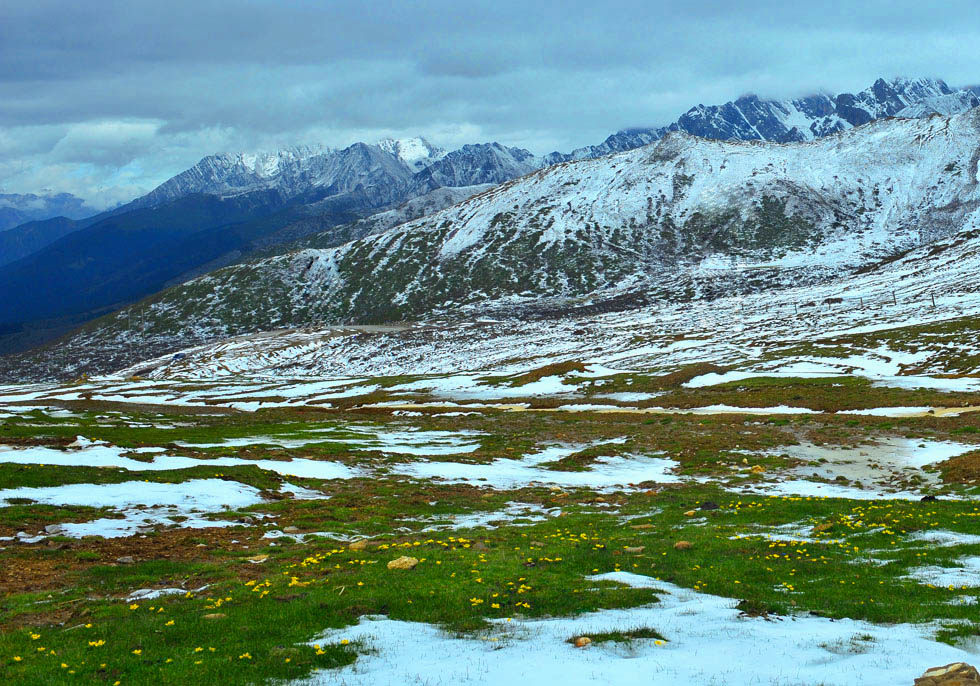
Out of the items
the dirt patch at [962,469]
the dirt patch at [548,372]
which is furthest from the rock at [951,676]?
the dirt patch at [548,372]

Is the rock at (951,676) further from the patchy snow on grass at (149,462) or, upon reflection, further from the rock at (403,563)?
the patchy snow on grass at (149,462)

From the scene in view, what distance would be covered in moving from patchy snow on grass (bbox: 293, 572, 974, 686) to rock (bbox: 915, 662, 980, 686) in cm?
38

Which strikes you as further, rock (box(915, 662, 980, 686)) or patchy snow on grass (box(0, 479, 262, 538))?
patchy snow on grass (box(0, 479, 262, 538))

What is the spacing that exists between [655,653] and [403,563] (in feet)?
28.8

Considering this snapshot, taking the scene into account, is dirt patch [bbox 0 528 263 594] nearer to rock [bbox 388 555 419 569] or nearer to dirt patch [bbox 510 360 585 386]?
rock [bbox 388 555 419 569]

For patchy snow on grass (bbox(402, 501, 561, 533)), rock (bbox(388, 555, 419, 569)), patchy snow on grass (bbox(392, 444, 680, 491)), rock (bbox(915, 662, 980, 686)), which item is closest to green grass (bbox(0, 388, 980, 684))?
rock (bbox(388, 555, 419, 569))

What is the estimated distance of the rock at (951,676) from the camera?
10297 mm

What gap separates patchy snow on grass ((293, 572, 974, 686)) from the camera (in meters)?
11.5

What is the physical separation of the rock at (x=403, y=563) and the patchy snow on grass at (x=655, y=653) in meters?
4.35

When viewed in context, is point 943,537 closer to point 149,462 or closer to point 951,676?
point 951,676

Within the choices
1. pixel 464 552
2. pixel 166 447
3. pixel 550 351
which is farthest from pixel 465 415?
pixel 550 351

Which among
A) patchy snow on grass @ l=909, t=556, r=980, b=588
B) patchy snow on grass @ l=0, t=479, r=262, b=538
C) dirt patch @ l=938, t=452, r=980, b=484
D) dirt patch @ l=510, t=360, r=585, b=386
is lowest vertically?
dirt patch @ l=510, t=360, r=585, b=386

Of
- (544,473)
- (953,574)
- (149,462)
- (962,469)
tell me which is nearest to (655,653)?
(953,574)

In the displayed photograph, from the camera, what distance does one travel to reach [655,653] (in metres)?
12.8
